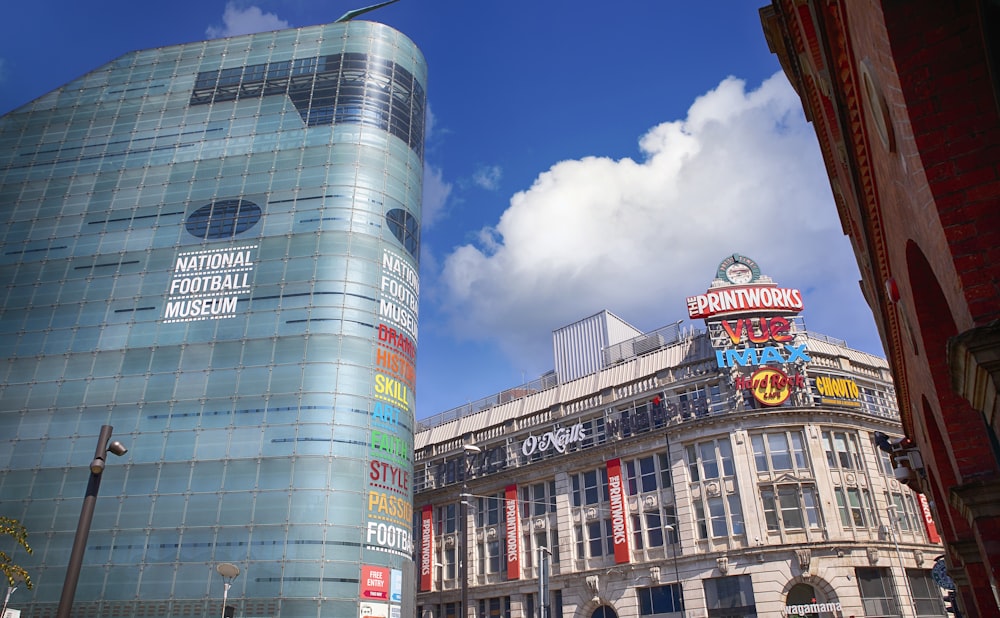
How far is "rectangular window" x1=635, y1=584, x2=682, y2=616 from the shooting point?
45.8 m

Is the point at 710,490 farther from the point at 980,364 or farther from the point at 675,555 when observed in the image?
the point at 980,364

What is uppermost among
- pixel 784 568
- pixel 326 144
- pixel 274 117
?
pixel 274 117

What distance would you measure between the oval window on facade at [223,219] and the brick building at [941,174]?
140 ft

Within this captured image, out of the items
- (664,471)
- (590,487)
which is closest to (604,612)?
(590,487)

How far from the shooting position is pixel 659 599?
46500 millimetres

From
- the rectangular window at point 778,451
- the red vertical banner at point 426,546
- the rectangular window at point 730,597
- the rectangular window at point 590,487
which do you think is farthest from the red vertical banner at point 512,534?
the rectangular window at point 778,451

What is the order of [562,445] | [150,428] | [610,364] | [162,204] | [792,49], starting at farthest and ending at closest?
[610,364] < [562,445] < [162,204] < [150,428] < [792,49]

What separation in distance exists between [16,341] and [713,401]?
46.7 meters

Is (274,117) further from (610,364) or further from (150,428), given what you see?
(610,364)

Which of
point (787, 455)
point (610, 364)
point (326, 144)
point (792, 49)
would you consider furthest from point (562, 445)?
point (792, 49)

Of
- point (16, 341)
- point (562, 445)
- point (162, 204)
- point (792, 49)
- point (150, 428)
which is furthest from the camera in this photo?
point (562, 445)

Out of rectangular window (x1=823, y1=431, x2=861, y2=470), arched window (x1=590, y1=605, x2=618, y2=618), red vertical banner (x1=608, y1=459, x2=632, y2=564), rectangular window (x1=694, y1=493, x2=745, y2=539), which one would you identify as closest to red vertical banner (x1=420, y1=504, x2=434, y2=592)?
arched window (x1=590, y1=605, x2=618, y2=618)

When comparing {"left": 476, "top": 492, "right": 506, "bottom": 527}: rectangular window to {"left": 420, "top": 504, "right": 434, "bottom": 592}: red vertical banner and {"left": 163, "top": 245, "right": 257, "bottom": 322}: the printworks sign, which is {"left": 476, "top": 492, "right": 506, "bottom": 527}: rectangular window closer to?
{"left": 420, "top": 504, "right": 434, "bottom": 592}: red vertical banner

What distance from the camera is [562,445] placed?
56344 mm
